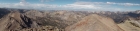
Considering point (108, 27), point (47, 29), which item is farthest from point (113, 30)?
point (47, 29)

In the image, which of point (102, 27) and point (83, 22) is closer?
point (102, 27)

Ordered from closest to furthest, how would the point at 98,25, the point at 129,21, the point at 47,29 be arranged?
the point at 98,25 < the point at 129,21 < the point at 47,29

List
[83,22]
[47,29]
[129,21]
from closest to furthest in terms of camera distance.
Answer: [83,22], [129,21], [47,29]

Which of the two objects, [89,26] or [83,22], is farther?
[83,22]

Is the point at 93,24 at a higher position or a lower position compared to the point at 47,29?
higher

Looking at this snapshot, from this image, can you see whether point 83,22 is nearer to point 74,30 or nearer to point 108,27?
point 74,30

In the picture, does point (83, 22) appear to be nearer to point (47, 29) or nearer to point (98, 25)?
point (98, 25)

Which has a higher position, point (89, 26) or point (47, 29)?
point (89, 26)

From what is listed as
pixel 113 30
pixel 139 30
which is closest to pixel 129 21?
pixel 139 30

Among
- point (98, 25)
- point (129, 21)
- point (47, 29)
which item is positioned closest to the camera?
point (98, 25)

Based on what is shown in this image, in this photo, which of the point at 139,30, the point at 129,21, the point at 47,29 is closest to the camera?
the point at 139,30
